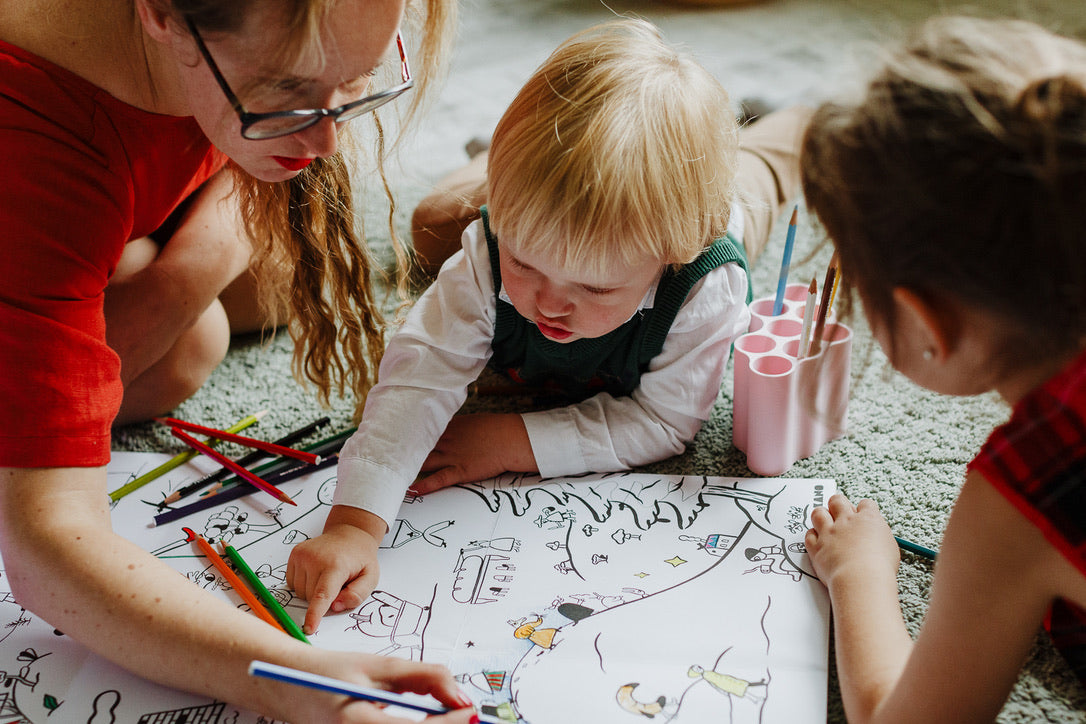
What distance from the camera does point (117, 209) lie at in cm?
69

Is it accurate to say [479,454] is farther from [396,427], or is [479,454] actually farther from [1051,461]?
[1051,461]

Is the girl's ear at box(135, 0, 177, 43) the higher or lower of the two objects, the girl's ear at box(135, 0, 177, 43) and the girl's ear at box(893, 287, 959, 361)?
the higher

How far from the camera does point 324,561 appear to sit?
68 cm

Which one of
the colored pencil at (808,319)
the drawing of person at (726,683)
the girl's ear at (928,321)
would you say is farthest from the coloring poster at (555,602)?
the girl's ear at (928,321)

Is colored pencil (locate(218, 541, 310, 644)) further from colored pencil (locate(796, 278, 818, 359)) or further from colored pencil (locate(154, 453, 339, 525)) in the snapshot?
colored pencil (locate(796, 278, 818, 359))

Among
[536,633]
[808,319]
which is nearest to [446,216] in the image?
[808,319]

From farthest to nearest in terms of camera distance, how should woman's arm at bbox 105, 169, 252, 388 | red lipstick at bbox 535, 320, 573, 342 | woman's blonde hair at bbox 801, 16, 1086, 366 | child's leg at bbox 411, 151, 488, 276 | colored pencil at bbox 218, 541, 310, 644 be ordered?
1. child's leg at bbox 411, 151, 488, 276
2. woman's arm at bbox 105, 169, 252, 388
3. red lipstick at bbox 535, 320, 573, 342
4. colored pencil at bbox 218, 541, 310, 644
5. woman's blonde hair at bbox 801, 16, 1086, 366

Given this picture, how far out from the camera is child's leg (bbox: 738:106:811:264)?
3.61 feet

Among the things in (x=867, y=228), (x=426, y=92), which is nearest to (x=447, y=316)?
(x=426, y=92)

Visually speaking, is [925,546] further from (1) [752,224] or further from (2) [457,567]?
(1) [752,224]

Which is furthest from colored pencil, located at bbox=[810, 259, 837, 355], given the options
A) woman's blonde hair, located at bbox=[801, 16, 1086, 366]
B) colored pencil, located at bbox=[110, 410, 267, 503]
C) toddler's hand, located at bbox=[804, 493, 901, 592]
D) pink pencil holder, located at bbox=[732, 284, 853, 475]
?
colored pencil, located at bbox=[110, 410, 267, 503]

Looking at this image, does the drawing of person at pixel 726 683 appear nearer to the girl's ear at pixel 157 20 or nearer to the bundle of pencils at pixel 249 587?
the bundle of pencils at pixel 249 587

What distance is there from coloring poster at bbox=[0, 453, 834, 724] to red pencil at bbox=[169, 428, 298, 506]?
0.01 meters

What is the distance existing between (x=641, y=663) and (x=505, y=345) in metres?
0.36
